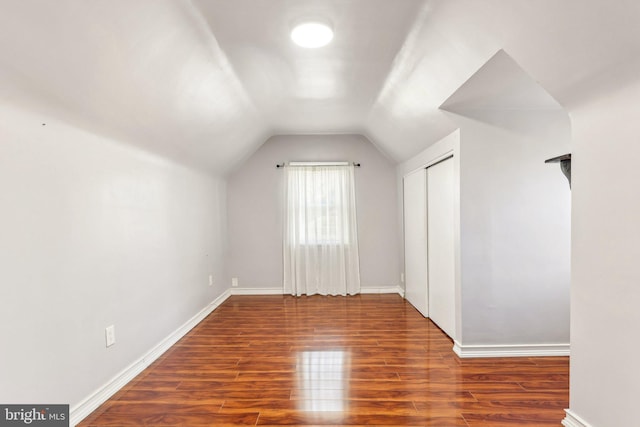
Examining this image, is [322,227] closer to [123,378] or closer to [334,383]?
[334,383]

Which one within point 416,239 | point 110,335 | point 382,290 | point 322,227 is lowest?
point 382,290

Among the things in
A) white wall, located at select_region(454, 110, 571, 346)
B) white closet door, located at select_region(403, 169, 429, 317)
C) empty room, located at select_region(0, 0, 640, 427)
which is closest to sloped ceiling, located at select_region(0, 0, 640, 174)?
empty room, located at select_region(0, 0, 640, 427)

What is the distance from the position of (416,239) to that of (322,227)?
140 centimetres

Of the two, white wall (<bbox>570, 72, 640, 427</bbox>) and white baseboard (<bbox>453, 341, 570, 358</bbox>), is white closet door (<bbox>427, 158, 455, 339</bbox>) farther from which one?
white wall (<bbox>570, 72, 640, 427</bbox>)

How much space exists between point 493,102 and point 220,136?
103 inches

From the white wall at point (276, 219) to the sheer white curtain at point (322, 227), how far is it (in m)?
0.18

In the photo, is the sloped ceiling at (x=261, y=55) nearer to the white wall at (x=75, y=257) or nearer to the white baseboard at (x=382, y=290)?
the white wall at (x=75, y=257)

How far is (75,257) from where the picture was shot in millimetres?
1803

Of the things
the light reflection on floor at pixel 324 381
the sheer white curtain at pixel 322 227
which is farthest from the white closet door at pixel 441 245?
the sheer white curtain at pixel 322 227

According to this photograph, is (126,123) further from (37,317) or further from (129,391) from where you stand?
(129,391)

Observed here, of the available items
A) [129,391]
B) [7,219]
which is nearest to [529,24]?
[7,219]

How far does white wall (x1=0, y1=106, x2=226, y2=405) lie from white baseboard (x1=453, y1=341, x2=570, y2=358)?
268 centimetres

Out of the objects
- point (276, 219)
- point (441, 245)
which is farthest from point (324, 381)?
point (276, 219)

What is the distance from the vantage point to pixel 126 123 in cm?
209
